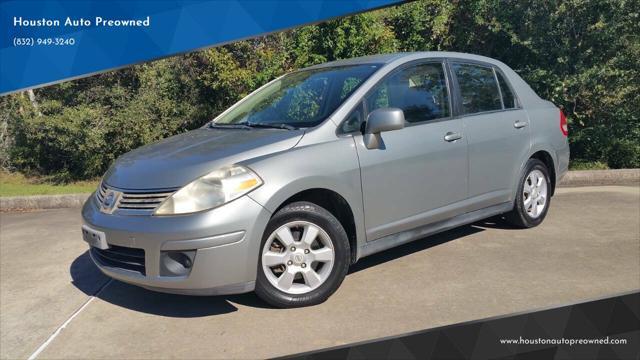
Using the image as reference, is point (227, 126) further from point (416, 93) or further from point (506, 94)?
point (506, 94)

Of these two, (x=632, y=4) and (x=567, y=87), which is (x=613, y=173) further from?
(x=632, y=4)

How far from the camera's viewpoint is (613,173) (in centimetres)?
752

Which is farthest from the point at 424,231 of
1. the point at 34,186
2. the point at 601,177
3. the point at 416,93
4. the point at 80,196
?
the point at 34,186

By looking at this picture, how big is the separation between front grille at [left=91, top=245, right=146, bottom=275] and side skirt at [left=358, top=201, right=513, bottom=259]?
149cm

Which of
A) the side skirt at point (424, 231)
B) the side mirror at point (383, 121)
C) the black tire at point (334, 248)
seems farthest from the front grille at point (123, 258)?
the side mirror at point (383, 121)

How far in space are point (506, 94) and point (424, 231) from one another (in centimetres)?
174

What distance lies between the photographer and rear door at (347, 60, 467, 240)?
3.84 m

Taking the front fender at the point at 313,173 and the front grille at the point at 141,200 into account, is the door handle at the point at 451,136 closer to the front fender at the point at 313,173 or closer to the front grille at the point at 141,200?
the front fender at the point at 313,173

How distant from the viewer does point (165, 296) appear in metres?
3.92

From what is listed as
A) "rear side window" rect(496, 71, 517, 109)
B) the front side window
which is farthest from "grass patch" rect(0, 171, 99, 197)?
"rear side window" rect(496, 71, 517, 109)

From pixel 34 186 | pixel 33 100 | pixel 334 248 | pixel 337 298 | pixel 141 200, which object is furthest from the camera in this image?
pixel 33 100

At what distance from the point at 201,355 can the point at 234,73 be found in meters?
6.01

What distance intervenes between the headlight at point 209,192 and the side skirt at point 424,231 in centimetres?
105

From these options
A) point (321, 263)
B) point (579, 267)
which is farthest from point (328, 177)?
point (579, 267)
